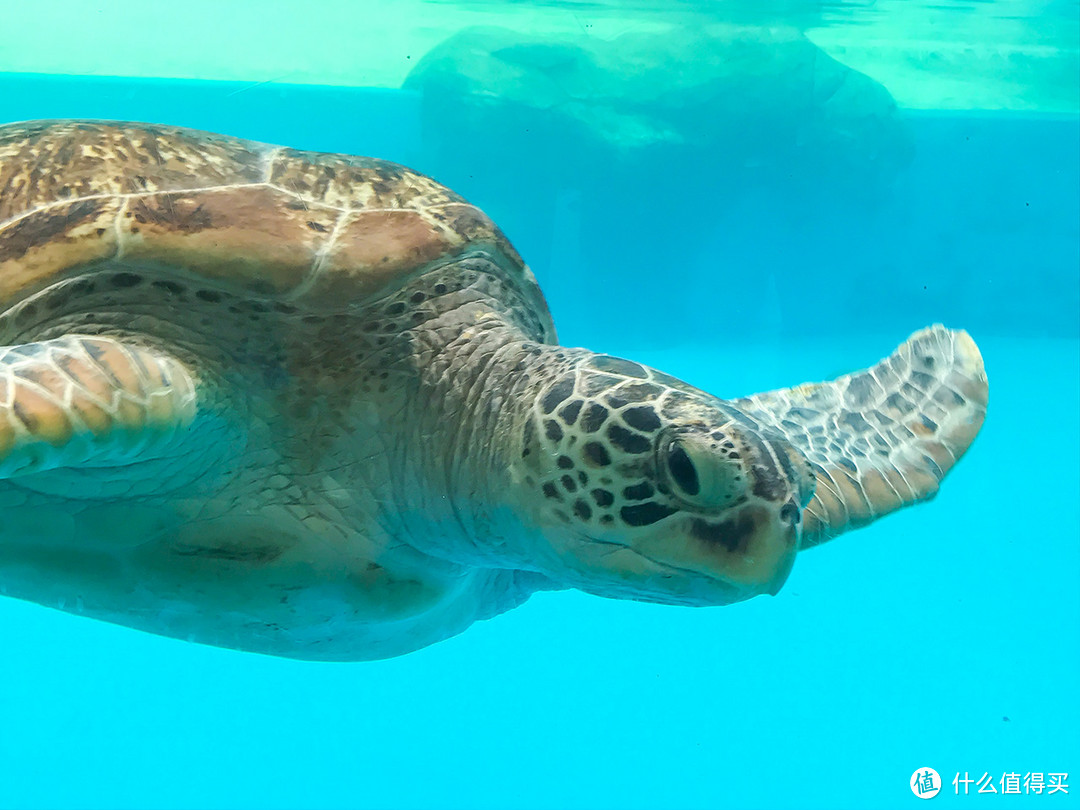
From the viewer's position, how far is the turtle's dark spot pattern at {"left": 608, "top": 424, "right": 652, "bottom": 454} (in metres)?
1.17

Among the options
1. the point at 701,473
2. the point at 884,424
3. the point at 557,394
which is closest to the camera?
the point at 701,473

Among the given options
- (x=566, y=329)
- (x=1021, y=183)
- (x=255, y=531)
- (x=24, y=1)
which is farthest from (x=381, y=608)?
(x=1021, y=183)

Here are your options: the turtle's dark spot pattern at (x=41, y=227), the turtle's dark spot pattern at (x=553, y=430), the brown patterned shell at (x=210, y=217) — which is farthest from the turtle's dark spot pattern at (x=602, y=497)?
the turtle's dark spot pattern at (x=41, y=227)

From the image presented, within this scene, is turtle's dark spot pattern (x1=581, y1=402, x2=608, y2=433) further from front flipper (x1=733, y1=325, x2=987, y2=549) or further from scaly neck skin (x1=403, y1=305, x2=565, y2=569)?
front flipper (x1=733, y1=325, x2=987, y2=549)

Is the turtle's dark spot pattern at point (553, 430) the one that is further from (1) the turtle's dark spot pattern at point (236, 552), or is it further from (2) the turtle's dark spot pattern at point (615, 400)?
(1) the turtle's dark spot pattern at point (236, 552)

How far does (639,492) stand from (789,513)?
0.22m

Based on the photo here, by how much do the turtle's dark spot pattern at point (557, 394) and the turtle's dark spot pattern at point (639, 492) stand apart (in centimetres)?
20

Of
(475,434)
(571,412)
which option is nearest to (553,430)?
(571,412)

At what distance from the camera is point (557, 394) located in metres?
1.31

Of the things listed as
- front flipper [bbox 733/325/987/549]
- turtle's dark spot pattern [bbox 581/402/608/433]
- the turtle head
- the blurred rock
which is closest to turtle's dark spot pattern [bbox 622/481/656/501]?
the turtle head

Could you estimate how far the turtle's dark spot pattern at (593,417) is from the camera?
1.21 metres

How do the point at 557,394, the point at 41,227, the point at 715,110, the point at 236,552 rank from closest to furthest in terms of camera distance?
the point at 557,394 → the point at 41,227 → the point at 236,552 → the point at 715,110

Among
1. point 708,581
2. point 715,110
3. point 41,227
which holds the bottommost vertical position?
point 708,581

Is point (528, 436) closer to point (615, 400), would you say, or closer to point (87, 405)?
point (615, 400)
